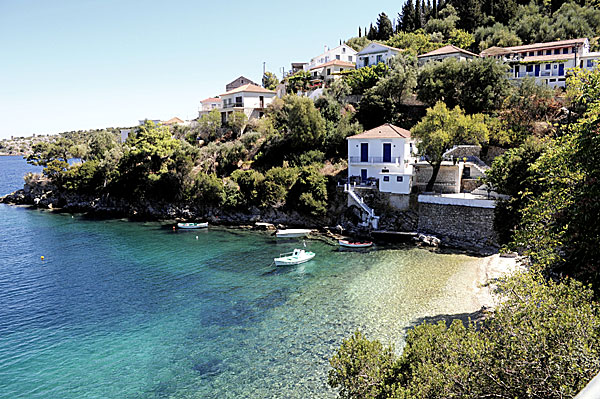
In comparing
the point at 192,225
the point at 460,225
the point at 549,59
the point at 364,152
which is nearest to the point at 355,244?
the point at 460,225

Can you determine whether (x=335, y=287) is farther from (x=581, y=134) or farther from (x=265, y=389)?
(x=581, y=134)

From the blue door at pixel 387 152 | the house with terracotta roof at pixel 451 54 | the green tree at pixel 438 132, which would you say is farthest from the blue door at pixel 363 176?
the house with terracotta roof at pixel 451 54

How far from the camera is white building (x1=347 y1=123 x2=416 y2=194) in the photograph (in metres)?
36.6

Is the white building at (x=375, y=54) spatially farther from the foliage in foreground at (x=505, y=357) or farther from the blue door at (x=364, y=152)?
the foliage in foreground at (x=505, y=357)

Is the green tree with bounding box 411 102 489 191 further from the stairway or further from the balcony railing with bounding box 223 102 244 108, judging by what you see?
the balcony railing with bounding box 223 102 244 108

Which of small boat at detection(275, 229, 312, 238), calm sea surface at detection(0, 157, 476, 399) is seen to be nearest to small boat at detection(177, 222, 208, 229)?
calm sea surface at detection(0, 157, 476, 399)

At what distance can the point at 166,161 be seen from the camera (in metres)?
53.2

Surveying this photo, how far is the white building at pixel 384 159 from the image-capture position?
120 ft

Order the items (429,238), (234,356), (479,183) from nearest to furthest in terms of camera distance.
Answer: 1. (234,356)
2. (429,238)
3. (479,183)

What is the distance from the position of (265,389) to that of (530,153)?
2653cm

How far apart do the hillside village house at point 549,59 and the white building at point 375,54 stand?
51.9 ft

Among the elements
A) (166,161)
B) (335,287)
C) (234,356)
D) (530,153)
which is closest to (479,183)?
(530,153)

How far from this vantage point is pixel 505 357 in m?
8.80

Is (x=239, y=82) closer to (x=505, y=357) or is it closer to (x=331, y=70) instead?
(x=331, y=70)
